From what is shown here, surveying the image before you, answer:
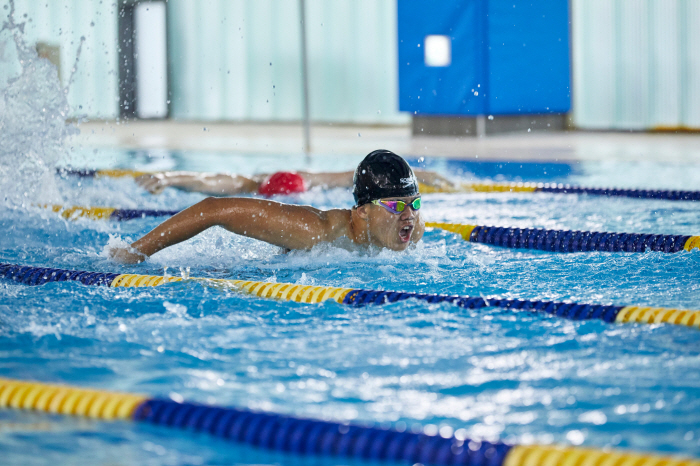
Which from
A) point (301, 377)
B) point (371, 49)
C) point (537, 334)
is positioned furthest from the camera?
point (371, 49)

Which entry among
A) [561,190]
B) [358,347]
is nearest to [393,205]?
[358,347]

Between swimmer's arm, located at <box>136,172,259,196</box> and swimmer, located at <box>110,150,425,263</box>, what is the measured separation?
95.2 inches

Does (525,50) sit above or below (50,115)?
above

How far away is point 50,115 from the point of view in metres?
6.56

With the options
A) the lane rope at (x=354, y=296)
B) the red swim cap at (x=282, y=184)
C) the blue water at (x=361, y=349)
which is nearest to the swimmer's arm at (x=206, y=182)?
the red swim cap at (x=282, y=184)

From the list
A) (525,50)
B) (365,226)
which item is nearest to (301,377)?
(365,226)

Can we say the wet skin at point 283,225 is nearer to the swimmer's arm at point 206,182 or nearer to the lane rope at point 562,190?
the swimmer's arm at point 206,182

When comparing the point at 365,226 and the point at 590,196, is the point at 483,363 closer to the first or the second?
the point at 365,226

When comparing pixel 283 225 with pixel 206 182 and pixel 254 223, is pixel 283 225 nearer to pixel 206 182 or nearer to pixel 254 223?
pixel 254 223

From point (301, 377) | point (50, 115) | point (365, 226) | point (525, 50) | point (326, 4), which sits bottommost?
point (301, 377)

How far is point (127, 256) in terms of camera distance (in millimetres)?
3953

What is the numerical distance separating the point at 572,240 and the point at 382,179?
133cm

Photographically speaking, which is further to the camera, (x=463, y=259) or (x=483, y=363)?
(x=463, y=259)

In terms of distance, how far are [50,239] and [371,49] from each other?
11309mm
